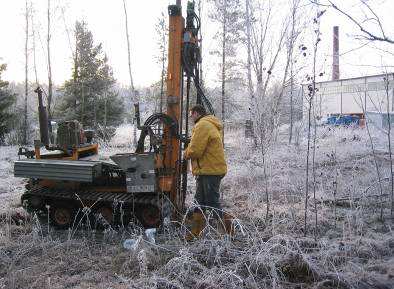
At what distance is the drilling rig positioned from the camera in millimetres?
6824

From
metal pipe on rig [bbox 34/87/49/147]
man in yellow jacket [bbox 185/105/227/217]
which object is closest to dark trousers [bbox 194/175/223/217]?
man in yellow jacket [bbox 185/105/227/217]

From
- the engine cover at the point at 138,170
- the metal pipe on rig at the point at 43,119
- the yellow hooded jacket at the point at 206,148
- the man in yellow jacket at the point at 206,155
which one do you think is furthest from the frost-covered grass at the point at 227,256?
the metal pipe on rig at the point at 43,119

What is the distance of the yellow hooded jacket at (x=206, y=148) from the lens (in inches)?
239

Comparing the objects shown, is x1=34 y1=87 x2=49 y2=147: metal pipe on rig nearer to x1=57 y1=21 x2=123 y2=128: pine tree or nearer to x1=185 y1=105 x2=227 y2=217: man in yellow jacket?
x1=185 y1=105 x2=227 y2=217: man in yellow jacket

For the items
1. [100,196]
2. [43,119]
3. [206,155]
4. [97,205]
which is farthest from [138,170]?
[43,119]

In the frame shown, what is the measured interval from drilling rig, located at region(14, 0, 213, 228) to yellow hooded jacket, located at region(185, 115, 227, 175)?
75cm

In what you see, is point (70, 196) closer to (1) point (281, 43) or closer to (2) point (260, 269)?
(2) point (260, 269)

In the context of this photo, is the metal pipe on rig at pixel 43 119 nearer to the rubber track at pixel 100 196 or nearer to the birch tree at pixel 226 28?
the rubber track at pixel 100 196

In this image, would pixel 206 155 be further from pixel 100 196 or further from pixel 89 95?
pixel 89 95

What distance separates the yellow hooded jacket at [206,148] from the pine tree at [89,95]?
17788 mm

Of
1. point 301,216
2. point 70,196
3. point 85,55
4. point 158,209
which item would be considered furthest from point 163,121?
point 85,55

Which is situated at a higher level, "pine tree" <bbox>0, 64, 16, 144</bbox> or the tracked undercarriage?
"pine tree" <bbox>0, 64, 16, 144</bbox>

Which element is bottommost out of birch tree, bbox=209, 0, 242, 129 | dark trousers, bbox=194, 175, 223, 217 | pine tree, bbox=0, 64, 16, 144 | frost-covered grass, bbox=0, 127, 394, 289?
A: frost-covered grass, bbox=0, 127, 394, 289

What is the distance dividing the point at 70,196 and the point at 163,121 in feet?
6.85
